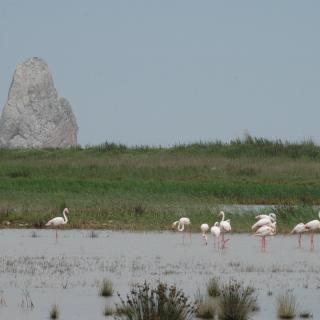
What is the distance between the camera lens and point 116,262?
Result: 2009 cm

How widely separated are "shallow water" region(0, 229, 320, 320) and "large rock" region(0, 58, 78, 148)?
43712mm

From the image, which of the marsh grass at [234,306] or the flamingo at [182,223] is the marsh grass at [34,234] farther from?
the marsh grass at [234,306]

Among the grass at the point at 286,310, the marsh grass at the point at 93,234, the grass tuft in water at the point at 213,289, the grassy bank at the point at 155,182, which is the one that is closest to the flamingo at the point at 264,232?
the grassy bank at the point at 155,182

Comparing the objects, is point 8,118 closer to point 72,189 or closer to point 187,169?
point 187,169

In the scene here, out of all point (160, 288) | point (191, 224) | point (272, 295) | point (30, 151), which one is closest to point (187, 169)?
point (30, 151)

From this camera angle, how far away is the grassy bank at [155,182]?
93.9ft

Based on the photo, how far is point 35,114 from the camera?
71.1 meters

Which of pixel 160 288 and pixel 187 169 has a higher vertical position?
pixel 187 169

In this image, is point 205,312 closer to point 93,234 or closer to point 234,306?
point 234,306

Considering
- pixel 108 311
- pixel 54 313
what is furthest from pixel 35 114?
pixel 54 313

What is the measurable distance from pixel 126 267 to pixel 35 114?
172 feet

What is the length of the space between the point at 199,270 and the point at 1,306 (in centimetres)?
501

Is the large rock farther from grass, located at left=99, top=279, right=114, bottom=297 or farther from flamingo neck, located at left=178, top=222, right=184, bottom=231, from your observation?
grass, located at left=99, top=279, right=114, bottom=297

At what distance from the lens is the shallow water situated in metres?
15.3
